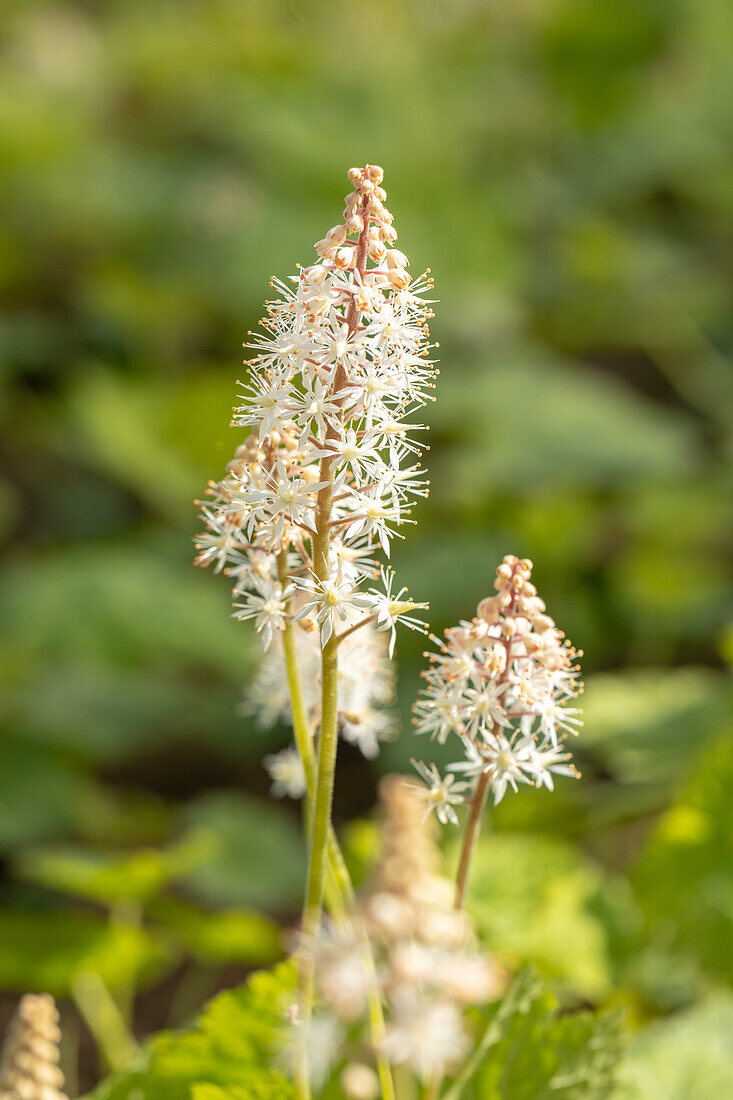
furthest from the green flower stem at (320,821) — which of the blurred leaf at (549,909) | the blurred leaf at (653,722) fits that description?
the blurred leaf at (653,722)

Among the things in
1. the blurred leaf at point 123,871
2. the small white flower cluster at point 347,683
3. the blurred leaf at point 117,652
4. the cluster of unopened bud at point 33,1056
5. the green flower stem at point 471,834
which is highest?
the blurred leaf at point 117,652

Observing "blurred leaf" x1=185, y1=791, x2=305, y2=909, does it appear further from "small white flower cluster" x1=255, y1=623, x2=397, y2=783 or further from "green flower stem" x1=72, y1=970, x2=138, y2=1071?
"small white flower cluster" x1=255, y1=623, x2=397, y2=783

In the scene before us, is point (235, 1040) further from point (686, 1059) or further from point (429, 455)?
point (429, 455)

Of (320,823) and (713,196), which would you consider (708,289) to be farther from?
(320,823)

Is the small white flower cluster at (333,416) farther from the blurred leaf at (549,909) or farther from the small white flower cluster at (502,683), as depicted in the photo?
the blurred leaf at (549,909)

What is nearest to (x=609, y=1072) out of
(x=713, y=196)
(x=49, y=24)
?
(x=713, y=196)

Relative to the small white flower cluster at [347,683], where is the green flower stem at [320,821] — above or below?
below

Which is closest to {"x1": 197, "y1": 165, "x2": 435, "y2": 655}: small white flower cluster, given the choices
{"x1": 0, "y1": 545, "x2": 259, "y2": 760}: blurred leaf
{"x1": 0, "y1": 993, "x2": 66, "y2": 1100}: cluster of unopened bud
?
{"x1": 0, "y1": 993, "x2": 66, "y2": 1100}: cluster of unopened bud
